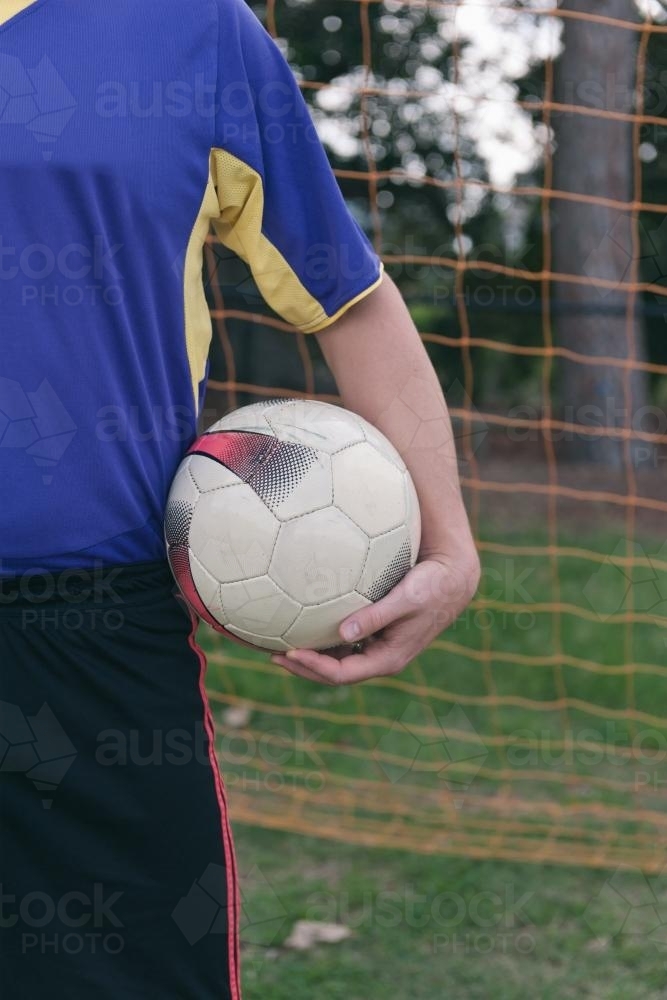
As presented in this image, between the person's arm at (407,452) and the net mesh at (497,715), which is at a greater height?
the person's arm at (407,452)

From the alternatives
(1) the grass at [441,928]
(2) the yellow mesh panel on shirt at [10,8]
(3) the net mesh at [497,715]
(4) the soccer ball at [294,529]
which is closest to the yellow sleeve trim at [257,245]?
(4) the soccer ball at [294,529]

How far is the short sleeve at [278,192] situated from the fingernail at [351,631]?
14.5 inches

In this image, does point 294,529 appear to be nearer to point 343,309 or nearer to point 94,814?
point 343,309

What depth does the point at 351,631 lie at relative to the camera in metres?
1.32

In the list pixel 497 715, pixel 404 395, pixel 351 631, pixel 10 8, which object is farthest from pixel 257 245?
pixel 497 715

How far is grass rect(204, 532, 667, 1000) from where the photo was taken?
2.42m

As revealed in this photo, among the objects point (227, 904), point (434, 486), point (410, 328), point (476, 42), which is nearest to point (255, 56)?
point (410, 328)

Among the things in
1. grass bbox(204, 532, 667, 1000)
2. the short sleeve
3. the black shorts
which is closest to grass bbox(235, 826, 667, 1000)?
grass bbox(204, 532, 667, 1000)

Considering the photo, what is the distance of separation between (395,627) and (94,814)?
0.40 metres

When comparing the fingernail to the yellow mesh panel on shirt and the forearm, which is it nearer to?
the forearm

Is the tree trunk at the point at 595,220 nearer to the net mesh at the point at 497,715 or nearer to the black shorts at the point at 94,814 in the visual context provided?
the net mesh at the point at 497,715

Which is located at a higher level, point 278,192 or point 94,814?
point 278,192

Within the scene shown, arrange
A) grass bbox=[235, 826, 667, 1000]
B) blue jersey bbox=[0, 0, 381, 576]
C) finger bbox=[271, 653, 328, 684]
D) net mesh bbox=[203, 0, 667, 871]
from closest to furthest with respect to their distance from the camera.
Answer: blue jersey bbox=[0, 0, 381, 576]
finger bbox=[271, 653, 328, 684]
grass bbox=[235, 826, 667, 1000]
net mesh bbox=[203, 0, 667, 871]

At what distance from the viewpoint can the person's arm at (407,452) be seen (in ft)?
4.42
